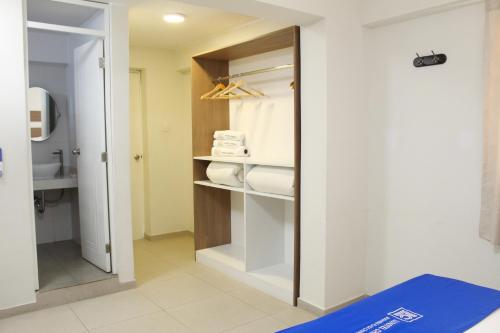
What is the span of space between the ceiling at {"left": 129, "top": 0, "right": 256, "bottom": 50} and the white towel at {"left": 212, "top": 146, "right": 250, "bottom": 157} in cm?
125

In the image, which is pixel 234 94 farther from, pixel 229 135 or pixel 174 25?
pixel 174 25

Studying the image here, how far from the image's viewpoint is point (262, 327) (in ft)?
9.51

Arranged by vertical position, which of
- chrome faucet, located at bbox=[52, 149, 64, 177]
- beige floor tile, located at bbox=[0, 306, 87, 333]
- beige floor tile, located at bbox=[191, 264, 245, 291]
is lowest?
beige floor tile, located at bbox=[191, 264, 245, 291]

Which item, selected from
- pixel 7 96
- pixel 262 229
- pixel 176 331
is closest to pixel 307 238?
pixel 262 229

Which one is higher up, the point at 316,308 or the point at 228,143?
the point at 228,143

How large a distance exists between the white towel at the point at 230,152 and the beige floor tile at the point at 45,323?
195 centimetres

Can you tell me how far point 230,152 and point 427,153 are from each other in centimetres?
191

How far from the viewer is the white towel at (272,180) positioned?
3.28 meters

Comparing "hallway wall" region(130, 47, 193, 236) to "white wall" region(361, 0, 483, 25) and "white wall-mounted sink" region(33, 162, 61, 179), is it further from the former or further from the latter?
"white wall" region(361, 0, 483, 25)

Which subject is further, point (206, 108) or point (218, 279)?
point (206, 108)

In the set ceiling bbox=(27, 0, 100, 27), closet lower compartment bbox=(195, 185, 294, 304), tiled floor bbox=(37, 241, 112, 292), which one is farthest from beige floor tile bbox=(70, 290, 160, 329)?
ceiling bbox=(27, 0, 100, 27)

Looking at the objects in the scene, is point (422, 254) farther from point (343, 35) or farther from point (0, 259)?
point (0, 259)

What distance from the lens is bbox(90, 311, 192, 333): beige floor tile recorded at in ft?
9.30

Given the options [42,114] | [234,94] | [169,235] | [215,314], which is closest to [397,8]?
[234,94]
